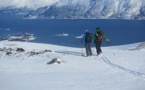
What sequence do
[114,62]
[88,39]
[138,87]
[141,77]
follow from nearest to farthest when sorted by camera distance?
[138,87], [141,77], [114,62], [88,39]

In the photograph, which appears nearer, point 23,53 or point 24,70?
point 24,70

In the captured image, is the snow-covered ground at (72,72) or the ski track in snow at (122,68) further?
the ski track in snow at (122,68)

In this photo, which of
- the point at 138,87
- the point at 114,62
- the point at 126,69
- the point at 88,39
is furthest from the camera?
the point at 88,39

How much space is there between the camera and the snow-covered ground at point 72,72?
12.1m

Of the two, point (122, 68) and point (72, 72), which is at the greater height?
point (72, 72)

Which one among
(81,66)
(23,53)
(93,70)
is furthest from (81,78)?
(23,53)

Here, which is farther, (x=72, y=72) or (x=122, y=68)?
(x=122, y=68)

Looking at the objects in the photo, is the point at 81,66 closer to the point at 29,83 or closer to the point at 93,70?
the point at 93,70

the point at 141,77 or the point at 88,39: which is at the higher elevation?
the point at 88,39

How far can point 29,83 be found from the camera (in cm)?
1281

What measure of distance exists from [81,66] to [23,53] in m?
6.06

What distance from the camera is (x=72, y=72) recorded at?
14.8 meters

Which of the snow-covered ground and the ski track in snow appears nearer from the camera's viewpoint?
the snow-covered ground

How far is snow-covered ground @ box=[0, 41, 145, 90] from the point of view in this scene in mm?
12060
